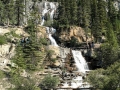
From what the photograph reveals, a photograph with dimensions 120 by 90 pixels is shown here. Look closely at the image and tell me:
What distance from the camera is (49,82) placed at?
59500 millimetres

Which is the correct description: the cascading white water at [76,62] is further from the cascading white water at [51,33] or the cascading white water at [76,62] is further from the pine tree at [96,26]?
the pine tree at [96,26]

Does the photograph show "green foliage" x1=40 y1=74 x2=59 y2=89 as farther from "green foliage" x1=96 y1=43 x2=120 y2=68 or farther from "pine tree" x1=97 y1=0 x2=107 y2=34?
"pine tree" x1=97 y1=0 x2=107 y2=34

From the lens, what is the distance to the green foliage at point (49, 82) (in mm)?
59188

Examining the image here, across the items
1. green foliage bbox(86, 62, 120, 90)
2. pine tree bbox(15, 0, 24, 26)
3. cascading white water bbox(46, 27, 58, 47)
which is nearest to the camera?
green foliage bbox(86, 62, 120, 90)

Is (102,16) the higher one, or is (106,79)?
(102,16)

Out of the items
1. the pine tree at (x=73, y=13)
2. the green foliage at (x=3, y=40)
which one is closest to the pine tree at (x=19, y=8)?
the pine tree at (x=73, y=13)

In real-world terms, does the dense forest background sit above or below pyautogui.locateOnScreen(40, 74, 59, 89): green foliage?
above

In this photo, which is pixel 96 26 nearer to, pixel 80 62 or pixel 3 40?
pixel 80 62

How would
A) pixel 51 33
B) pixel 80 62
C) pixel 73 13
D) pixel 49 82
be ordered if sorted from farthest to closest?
pixel 73 13
pixel 51 33
pixel 80 62
pixel 49 82

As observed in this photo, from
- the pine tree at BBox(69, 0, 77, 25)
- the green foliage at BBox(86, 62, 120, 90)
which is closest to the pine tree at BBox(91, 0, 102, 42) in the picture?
the pine tree at BBox(69, 0, 77, 25)

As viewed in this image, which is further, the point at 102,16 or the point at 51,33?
the point at 102,16

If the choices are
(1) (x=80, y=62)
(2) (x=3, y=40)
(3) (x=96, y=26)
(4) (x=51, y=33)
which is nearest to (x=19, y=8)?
(4) (x=51, y=33)

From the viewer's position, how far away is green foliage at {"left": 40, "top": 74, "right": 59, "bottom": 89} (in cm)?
5919

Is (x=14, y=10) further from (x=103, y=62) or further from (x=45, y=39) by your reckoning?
(x=103, y=62)
